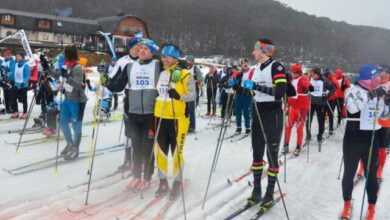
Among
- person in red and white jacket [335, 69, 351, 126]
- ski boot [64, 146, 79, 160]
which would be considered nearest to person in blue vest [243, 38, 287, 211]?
ski boot [64, 146, 79, 160]

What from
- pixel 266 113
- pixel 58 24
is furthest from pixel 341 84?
pixel 58 24

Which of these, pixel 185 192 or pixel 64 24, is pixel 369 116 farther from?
pixel 64 24

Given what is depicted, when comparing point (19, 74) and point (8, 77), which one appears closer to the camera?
point (19, 74)

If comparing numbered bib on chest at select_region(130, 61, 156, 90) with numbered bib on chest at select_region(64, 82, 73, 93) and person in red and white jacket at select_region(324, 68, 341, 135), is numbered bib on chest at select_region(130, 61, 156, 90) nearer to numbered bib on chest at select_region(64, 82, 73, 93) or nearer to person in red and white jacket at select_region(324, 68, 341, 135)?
numbered bib on chest at select_region(64, 82, 73, 93)

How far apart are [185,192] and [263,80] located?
203cm

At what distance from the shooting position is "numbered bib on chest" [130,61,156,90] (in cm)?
482

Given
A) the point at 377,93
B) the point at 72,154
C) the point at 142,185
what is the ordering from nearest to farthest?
the point at 377,93, the point at 142,185, the point at 72,154

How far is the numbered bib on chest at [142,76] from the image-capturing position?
4820 millimetres

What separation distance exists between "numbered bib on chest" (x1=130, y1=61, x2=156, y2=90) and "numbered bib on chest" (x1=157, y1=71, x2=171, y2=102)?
0.10 metres

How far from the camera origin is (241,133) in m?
10.1

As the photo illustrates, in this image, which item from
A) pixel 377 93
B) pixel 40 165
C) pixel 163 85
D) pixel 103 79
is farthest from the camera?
pixel 40 165

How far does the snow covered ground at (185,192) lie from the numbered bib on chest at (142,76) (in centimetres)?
157

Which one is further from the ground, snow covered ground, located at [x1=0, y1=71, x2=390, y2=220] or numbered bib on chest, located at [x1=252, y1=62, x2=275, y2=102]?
numbered bib on chest, located at [x1=252, y1=62, x2=275, y2=102]

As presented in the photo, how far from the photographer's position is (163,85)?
479cm
